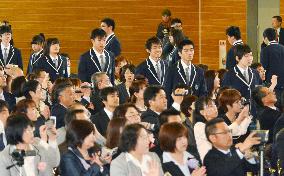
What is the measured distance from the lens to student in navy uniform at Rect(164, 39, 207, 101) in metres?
11.7

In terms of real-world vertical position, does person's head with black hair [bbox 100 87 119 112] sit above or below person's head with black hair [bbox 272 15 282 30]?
below

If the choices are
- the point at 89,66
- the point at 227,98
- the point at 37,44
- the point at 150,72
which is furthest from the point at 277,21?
the point at 227,98

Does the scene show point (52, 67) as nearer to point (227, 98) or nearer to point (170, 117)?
point (227, 98)

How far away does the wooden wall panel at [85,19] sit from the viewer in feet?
59.3

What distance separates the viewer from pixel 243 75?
1148cm

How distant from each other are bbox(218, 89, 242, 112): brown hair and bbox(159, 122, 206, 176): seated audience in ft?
6.07

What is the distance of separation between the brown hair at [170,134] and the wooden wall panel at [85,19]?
10.5m

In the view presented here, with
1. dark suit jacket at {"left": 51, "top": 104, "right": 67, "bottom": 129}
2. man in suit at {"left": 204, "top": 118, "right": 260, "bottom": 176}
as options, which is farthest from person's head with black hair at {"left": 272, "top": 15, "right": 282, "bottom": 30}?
man in suit at {"left": 204, "top": 118, "right": 260, "bottom": 176}

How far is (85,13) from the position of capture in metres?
18.3

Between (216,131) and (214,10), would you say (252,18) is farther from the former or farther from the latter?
(216,131)

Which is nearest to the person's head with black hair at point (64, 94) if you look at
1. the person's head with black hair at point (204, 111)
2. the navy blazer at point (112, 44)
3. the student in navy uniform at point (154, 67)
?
the person's head with black hair at point (204, 111)

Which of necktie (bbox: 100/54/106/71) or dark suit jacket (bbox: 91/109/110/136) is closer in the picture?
dark suit jacket (bbox: 91/109/110/136)

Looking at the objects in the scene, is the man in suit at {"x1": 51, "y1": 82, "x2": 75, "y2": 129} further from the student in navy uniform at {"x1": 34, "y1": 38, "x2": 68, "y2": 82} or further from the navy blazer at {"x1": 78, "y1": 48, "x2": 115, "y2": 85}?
the student in navy uniform at {"x1": 34, "y1": 38, "x2": 68, "y2": 82}

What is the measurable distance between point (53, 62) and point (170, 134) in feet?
20.6
